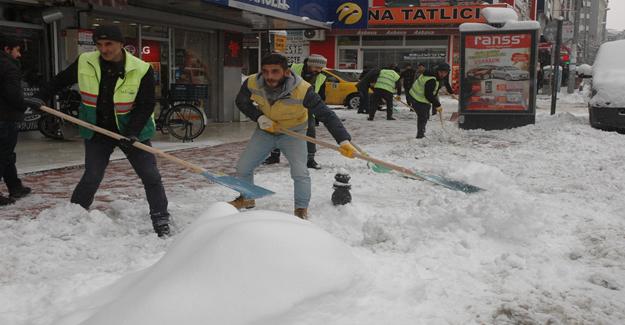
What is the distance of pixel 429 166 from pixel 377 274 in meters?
5.15

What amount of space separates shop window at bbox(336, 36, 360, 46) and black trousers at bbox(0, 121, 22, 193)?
93.3ft

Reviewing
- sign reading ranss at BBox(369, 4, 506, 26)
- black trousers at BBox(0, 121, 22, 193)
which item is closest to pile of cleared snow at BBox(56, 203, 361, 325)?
black trousers at BBox(0, 121, 22, 193)

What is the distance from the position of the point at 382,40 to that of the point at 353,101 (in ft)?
41.7

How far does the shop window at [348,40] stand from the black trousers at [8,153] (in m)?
28.4

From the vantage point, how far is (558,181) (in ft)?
23.9

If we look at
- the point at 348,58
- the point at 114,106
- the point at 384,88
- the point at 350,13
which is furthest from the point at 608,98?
the point at 348,58

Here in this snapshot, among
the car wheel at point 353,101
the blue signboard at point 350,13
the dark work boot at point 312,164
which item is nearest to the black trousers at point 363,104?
the car wheel at point 353,101

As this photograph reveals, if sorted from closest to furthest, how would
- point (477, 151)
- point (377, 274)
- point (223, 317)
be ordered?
point (223, 317) < point (377, 274) < point (477, 151)

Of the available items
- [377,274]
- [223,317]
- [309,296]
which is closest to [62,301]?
[223,317]

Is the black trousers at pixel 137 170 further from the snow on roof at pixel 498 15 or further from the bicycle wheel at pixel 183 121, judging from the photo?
the snow on roof at pixel 498 15

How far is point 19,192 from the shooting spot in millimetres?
6219

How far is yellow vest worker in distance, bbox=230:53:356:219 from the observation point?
5230mm

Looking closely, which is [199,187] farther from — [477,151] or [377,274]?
[477,151]

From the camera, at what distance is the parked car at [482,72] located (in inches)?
505
